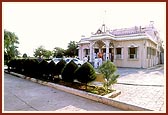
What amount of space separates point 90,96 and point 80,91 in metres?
0.61

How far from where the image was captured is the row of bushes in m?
7.54

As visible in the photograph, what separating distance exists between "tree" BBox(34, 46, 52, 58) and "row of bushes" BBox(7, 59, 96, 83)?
37010mm

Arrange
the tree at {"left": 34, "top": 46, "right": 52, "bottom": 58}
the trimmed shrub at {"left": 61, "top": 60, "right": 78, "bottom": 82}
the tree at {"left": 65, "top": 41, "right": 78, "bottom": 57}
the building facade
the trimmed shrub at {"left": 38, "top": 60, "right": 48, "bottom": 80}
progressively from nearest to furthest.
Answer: the trimmed shrub at {"left": 61, "top": 60, "right": 78, "bottom": 82} → the trimmed shrub at {"left": 38, "top": 60, "right": 48, "bottom": 80} → the building facade → the tree at {"left": 65, "top": 41, "right": 78, "bottom": 57} → the tree at {"left": 34, "top": 46, "right": 52, "bottom": 58}

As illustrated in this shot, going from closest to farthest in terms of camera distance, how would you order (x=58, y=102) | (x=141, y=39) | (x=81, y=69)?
(x=58, y=102), (x=81, y=69), (x=141, y=39)

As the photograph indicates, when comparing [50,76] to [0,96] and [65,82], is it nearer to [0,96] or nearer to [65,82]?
[65,82]

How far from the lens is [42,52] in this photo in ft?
176

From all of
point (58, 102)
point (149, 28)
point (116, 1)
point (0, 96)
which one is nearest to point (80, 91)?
point (58, 102)

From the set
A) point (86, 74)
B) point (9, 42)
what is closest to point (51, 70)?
point (86, 74)

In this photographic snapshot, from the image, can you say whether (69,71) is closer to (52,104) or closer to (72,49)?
(52,104)

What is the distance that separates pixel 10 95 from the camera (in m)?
7.07

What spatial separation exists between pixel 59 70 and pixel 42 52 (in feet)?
148

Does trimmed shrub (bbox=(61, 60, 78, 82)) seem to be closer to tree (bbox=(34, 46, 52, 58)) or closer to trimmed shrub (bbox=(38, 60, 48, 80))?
trimmed shrub (bbox=(38, 60, 48, 80))

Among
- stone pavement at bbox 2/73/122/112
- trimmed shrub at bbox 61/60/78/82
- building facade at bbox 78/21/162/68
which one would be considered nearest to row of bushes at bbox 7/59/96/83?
trimmed shrub at bbox 61/60/78/82

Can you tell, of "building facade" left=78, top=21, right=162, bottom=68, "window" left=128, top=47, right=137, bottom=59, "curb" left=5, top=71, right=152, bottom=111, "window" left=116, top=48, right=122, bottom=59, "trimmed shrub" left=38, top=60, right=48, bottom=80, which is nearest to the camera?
"curb" left=5, top=71, right=152, bottom=111
